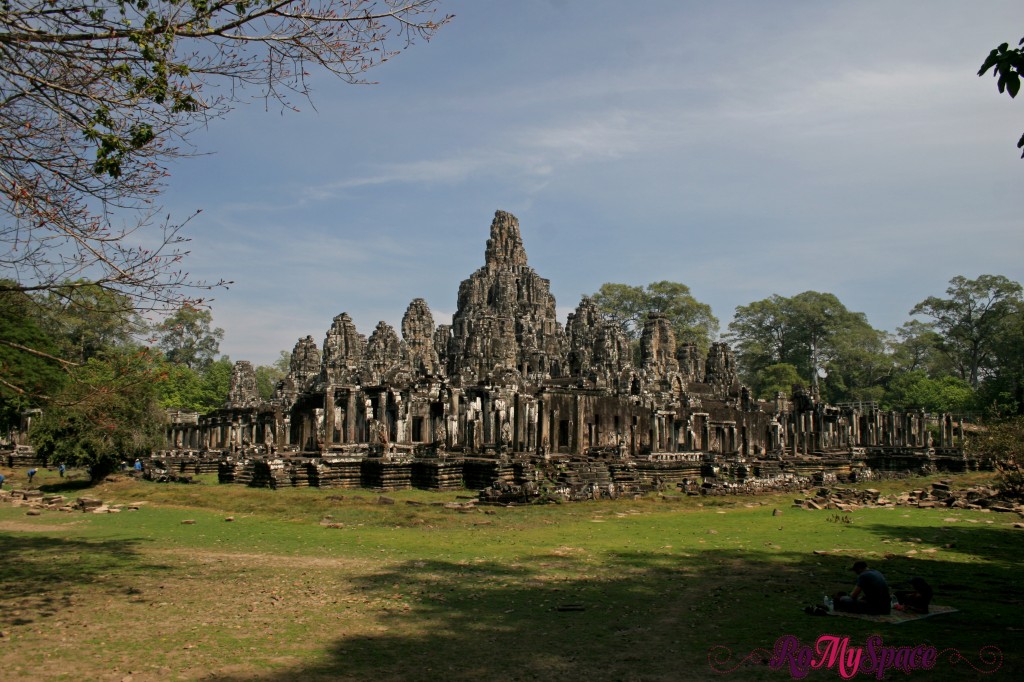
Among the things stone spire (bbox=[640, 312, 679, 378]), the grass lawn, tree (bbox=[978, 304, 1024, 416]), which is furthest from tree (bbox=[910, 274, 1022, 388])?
the grass lawn

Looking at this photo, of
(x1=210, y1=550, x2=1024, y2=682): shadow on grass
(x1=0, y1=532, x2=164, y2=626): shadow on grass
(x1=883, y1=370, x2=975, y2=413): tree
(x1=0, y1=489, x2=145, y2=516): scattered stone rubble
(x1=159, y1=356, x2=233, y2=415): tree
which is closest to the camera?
(x1=210, y1=550, x2=1024, y2=682): shadow on grass

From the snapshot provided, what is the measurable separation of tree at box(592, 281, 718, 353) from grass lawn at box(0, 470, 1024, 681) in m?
68.0

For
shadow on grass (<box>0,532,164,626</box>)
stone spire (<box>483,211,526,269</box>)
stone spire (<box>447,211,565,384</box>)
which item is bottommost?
shadow on grass (<box>0,532,164,626</box>)

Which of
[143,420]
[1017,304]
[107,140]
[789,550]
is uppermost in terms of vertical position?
[1017,304]

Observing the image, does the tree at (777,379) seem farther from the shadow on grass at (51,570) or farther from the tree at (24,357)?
the shadow on grass at (51,570)

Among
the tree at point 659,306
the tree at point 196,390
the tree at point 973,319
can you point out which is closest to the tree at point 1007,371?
the tree at point 973,319

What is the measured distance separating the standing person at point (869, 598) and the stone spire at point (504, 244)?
67895 millimetres

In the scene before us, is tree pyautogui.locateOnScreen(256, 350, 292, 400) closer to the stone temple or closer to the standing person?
the stone temple

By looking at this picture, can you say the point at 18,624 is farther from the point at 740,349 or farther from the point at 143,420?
the point at 740,349

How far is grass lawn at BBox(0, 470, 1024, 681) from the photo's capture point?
7.05 meters

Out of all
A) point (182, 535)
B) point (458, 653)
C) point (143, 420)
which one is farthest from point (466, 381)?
point (458, 653)

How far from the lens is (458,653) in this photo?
7.38m

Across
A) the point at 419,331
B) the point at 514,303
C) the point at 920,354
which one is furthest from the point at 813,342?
the point at 419,331

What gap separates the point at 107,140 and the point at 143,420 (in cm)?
2146
